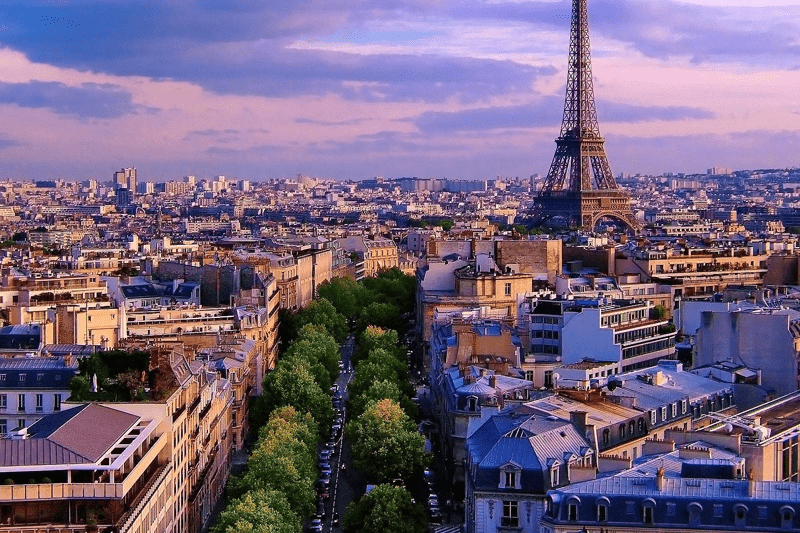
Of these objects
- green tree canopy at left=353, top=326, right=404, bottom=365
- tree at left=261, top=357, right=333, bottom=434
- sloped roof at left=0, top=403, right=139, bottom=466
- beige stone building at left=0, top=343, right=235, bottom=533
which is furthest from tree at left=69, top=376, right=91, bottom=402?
green tree canopy at left=353, top=326, right=404, bottom=365

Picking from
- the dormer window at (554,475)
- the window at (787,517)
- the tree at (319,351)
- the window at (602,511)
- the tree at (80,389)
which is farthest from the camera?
the tree at (319,351)

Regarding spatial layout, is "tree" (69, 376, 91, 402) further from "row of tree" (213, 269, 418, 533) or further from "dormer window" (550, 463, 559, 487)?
"dormer window" (550, 463, 559, 487)

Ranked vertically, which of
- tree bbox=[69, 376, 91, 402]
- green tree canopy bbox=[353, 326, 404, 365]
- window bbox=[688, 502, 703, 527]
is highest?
tree bbox=[69, 376, 91, 402]

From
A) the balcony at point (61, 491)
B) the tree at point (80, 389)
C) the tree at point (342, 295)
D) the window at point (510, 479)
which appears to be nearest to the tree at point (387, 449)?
the tree at point (80, 389)

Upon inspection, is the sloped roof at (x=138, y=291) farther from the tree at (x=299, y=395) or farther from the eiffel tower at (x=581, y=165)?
the eiffel tower at (x=581, y=165)

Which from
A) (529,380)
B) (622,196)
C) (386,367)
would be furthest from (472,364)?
(622,196)

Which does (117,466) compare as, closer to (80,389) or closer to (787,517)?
(80,389)
